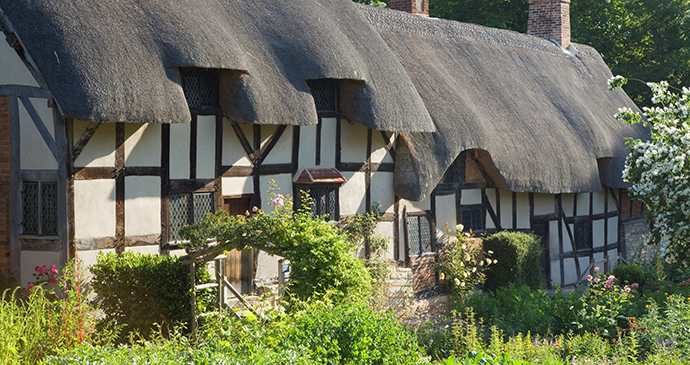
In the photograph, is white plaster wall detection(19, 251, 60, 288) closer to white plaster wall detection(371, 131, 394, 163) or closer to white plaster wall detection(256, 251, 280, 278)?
white plaster wall detection(256, 251, 280, 278)

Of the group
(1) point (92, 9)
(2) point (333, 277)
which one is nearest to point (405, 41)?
(1) point (92, 9)

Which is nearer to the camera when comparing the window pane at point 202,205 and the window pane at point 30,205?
the window pane at point 30,205

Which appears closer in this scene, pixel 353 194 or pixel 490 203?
pixel 353 194

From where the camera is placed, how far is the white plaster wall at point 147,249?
27.5 ft

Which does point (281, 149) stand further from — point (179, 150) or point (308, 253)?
point (308, 253)

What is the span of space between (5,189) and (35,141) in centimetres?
73

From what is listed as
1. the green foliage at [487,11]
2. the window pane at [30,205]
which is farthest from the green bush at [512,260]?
the green foliage at [487,11]

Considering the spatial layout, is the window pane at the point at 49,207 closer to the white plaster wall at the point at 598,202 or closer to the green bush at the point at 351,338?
the green bush at the point at 351,338

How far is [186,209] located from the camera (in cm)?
886

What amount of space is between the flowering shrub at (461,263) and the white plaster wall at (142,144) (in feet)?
18.3

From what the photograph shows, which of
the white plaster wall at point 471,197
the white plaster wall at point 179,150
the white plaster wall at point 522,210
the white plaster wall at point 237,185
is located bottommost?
the white plaster wall at point 522,210

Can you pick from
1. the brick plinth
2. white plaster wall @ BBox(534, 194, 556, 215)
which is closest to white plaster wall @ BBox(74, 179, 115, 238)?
the brick plinth

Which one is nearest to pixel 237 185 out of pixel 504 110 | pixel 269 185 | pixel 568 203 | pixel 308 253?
pixel 269 185

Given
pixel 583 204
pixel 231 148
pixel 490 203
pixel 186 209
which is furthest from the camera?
pixel 583 204
